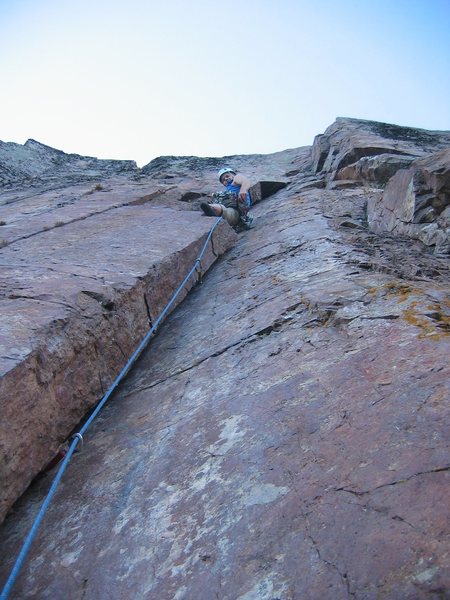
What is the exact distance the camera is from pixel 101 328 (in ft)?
8.78

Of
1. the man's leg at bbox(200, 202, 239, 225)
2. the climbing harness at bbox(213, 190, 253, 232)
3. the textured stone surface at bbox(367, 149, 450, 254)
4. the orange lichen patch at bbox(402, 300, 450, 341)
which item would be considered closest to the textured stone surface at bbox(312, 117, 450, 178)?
the climbing harness at bbox(213, 190, 253, 232)

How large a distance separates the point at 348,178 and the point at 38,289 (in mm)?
5266

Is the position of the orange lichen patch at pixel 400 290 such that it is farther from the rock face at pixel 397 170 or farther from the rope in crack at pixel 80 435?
the rope in crack at pixel 80 435

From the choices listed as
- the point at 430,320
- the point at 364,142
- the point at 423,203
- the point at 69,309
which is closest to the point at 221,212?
the point at 423,203

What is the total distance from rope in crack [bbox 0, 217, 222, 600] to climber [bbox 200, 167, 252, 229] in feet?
2.22

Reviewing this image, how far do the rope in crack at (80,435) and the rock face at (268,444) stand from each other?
2.8 inches

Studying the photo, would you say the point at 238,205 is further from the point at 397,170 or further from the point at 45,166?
the point at 45,166

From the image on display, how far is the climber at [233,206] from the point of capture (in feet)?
18.8

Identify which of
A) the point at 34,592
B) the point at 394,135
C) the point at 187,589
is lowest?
the point at 34,592

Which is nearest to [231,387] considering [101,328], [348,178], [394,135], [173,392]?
[173,392]

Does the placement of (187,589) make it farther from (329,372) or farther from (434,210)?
(434,210)

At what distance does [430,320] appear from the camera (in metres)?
2.12

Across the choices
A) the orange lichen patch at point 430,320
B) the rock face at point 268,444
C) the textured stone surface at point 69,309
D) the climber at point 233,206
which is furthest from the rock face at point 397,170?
the textured stone surface at point 69,309

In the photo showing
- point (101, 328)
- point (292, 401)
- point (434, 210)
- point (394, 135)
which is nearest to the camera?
point (292, 401)
